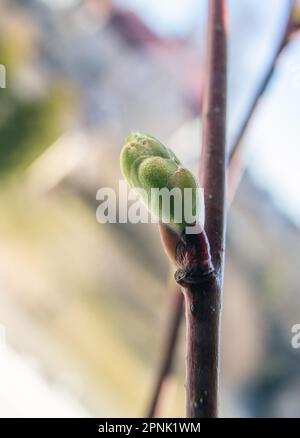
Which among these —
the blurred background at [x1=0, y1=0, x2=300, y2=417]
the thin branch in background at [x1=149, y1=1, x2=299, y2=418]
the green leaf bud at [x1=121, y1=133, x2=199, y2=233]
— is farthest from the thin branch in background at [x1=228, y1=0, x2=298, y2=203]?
the blurred background at [x1=0, y1=0, x2=300, y2=417]

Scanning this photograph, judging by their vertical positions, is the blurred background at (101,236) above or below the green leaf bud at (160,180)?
above

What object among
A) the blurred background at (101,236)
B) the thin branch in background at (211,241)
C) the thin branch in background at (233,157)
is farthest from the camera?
the blurred background at (101,236)

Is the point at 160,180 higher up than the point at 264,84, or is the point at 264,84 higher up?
the point at 264,84

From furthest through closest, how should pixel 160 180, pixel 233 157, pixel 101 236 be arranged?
pixel 101 236
pixel 233 157
pixel 160 180

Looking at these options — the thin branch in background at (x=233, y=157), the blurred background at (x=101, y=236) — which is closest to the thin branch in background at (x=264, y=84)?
the thin branch in background at (x=233, y=157)

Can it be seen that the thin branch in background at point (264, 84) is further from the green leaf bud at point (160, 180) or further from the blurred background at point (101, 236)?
the blurred background at point (101, 236)

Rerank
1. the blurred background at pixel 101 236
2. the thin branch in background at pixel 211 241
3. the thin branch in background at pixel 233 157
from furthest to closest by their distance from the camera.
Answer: the blurred background at pixel 101 236 < the thin branch in background at pixel 233 157 < the thin branch in background at pixel 211 241

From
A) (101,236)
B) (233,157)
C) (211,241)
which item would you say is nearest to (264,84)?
(233,157)

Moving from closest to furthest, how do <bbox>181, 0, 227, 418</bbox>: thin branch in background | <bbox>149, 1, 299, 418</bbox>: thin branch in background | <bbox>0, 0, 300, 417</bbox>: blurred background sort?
<bbox>181, 0, 227, 418</bbox>: thin branch in background
<bbox>149, 1, 299, 418</bbox>: thin branch in background
<bbox>0, 0, 300, 417</bbox>: blurred background

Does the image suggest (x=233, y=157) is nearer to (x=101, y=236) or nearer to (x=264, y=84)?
(x=264, y=84)

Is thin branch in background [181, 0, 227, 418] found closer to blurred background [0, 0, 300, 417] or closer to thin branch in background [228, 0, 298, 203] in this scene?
thin branch in background [228, 0, 298, 203]

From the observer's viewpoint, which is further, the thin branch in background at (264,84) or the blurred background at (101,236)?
the blurred background at (101,236)

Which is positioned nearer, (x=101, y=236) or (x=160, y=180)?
(x=160, y=180)

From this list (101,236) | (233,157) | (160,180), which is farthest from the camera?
(101,236)
